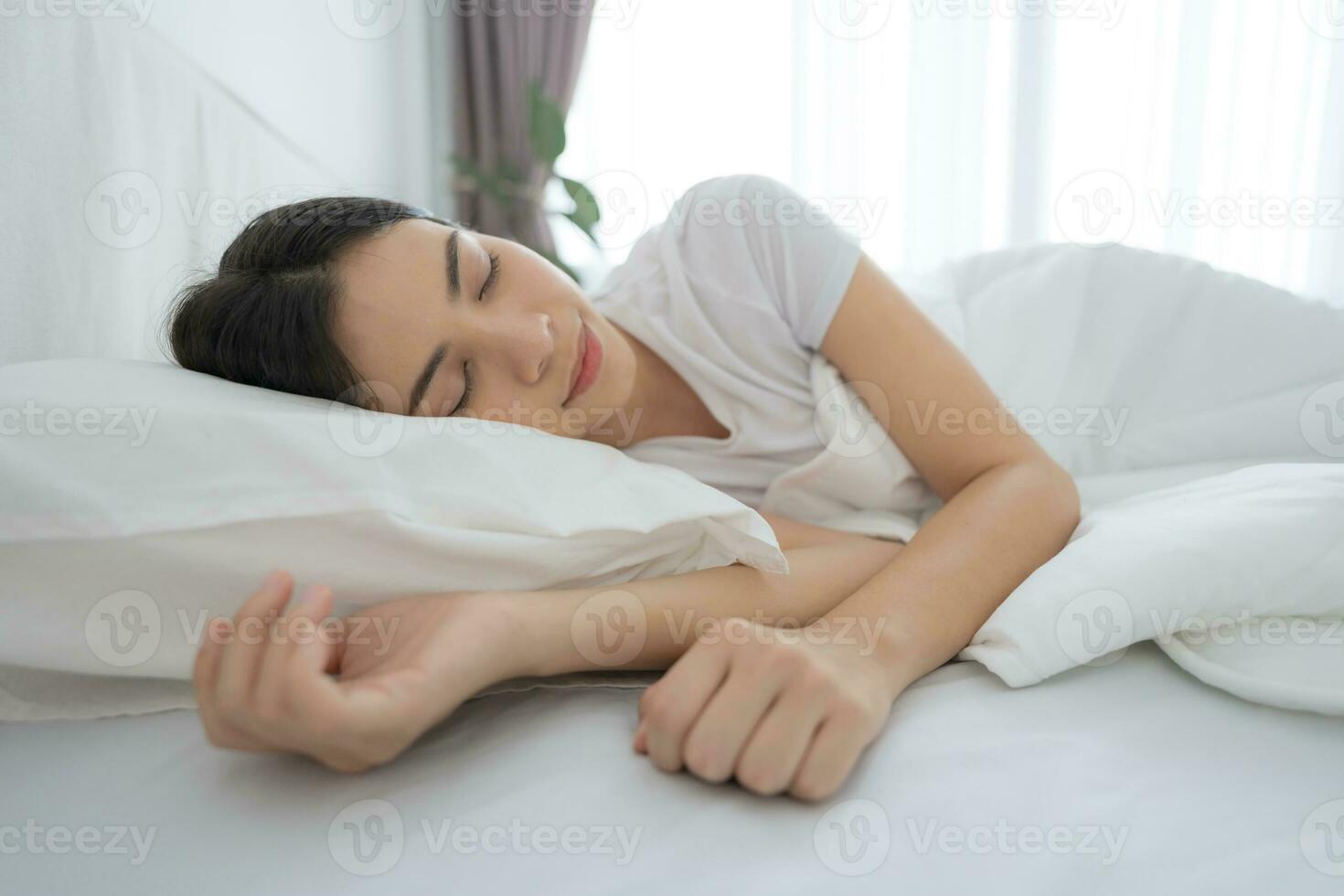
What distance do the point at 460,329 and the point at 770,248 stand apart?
428 mm

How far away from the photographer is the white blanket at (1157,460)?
2.28ft

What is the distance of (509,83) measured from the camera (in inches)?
117

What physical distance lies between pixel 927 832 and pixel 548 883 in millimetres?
218

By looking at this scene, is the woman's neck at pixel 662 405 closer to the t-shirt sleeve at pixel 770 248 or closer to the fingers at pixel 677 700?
the t-shirt sleeve at pixel 770 248

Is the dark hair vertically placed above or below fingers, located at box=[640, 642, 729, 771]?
above

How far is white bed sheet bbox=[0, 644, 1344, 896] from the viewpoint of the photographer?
1.60 ft

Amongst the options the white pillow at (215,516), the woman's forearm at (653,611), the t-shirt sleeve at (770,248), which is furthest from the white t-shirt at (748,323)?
the white pillow at (215,516)

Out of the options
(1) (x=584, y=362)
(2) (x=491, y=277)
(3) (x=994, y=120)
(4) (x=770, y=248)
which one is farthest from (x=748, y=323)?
(3) (x=994, y=120)

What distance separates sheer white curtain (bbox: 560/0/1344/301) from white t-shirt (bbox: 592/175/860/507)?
1.71 m

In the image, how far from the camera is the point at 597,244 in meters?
2.58

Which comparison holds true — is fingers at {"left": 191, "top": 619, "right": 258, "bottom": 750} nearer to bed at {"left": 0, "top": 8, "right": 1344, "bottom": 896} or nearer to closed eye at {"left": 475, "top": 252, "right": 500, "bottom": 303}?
bed at {"left": 0, "top": 8, "right": 1344, "bottom": 896}

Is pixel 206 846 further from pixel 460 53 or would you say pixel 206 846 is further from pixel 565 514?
pixel 460 53

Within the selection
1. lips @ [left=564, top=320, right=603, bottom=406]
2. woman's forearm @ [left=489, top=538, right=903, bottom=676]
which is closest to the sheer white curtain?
lips @ [left=564, top=320, right=603, bottom=406]

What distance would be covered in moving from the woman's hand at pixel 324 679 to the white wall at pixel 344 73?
3.57ft
